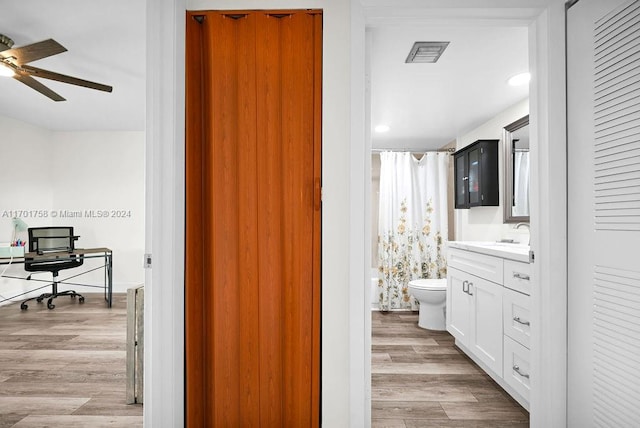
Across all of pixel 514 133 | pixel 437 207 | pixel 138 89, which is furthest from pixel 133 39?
pixel 437 207

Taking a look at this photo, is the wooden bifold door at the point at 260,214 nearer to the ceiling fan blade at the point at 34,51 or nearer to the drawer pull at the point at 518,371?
the ceiling fan blade at the point at 34,51

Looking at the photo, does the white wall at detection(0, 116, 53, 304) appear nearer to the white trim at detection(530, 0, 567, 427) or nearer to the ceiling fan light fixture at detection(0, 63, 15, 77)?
the ceiling fan light fixture at detection(0, 63, 15, 77)

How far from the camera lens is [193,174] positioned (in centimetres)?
165

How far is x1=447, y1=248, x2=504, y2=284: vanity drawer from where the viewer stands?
7.61 feet

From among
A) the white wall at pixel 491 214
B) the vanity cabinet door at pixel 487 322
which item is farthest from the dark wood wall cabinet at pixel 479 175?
the vanity cabinet door at pixel 487 322

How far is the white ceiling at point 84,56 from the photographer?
2.13 meters

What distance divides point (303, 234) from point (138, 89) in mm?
2826

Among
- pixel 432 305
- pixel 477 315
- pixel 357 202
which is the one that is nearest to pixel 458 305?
pixel 477 315

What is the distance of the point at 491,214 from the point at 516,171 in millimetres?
591

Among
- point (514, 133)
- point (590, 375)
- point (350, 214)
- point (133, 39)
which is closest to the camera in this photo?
point (590, 375)

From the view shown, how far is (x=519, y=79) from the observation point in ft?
8.62

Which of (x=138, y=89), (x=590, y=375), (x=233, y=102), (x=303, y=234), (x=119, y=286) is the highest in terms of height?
(x=138, y=89)

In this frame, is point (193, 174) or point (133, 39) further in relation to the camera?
point (133, 39)

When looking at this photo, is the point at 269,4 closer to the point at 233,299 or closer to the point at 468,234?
the point at 233,299
